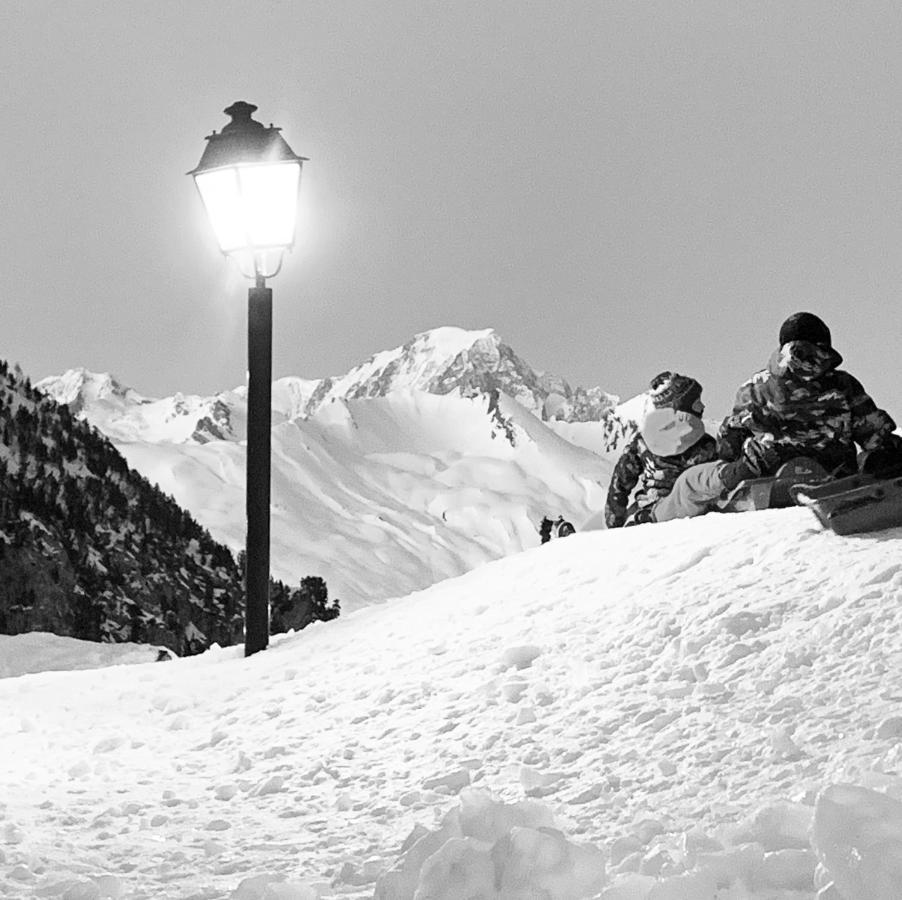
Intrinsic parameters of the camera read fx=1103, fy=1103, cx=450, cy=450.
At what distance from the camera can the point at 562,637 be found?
4.56 metres

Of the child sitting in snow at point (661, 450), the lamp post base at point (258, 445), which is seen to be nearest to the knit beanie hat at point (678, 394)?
the child sitting in snow at point (661, 450)

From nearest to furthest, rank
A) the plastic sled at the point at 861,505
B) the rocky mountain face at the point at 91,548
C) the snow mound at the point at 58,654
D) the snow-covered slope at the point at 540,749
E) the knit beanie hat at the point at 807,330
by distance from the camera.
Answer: the snow-covered slope at the point at 540,749, the plastic sled at the point at 861,505, the knit beanie hat at the point at 807,330, the snow mound at the point at 58,654, the rocky mountain face at the point at 91,548

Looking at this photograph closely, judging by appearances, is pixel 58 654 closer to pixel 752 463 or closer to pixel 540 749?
pixel 752 463

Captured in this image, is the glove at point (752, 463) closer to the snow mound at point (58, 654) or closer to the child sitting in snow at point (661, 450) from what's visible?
the child sitting in snow at point (661, 450)

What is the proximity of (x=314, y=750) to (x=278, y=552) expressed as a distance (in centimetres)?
13800

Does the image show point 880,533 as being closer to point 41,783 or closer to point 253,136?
point 41,783

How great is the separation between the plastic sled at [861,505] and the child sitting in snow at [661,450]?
2.58m

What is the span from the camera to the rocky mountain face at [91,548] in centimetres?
3516

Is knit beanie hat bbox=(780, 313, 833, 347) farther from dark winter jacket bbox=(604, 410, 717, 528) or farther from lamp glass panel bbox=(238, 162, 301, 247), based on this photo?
lamp glass panel bbox=(238, 162, 301, 247)

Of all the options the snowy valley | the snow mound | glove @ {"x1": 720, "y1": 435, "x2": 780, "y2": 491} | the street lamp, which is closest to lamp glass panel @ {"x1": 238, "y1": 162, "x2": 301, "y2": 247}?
the street lamp

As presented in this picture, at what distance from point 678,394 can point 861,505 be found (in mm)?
2733

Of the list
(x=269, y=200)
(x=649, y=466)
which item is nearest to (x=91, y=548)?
(x=269, y=200)

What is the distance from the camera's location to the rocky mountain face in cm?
3516

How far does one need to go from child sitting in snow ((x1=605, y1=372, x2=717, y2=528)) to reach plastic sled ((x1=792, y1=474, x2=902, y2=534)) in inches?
101
